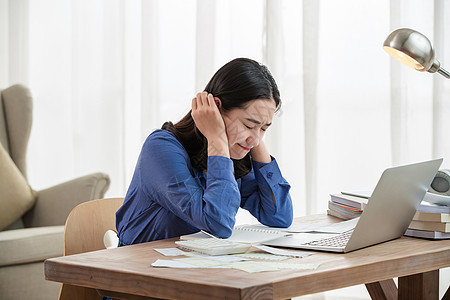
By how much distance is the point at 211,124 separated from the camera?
1.41 meters

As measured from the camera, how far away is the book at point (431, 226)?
4.14 ft

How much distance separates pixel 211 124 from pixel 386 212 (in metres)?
0.48

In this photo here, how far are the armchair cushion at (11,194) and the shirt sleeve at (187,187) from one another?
1409mm

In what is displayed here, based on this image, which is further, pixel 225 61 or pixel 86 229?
pixel 225 61

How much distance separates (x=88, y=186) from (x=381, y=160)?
4.32 ft

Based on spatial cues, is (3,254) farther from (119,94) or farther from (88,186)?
(119,94)

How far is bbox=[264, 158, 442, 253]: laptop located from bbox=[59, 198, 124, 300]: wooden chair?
483 millimetres

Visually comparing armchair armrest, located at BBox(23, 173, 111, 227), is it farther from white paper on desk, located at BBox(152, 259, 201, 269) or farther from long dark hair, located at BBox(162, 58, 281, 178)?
white paper on desk, located at BBox(152, 259, 201, 269)

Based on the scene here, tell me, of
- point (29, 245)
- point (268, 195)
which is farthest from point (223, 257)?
point (29, 245)

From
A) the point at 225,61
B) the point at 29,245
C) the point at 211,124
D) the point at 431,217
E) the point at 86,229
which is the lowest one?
the point at 29,245

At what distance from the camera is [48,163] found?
11.0 feet

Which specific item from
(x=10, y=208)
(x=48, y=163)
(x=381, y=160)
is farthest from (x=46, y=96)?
(x=381, y=160)

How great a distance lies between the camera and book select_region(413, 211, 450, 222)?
126 centimetres

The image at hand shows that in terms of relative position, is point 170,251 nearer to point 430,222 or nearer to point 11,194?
point 430,222
